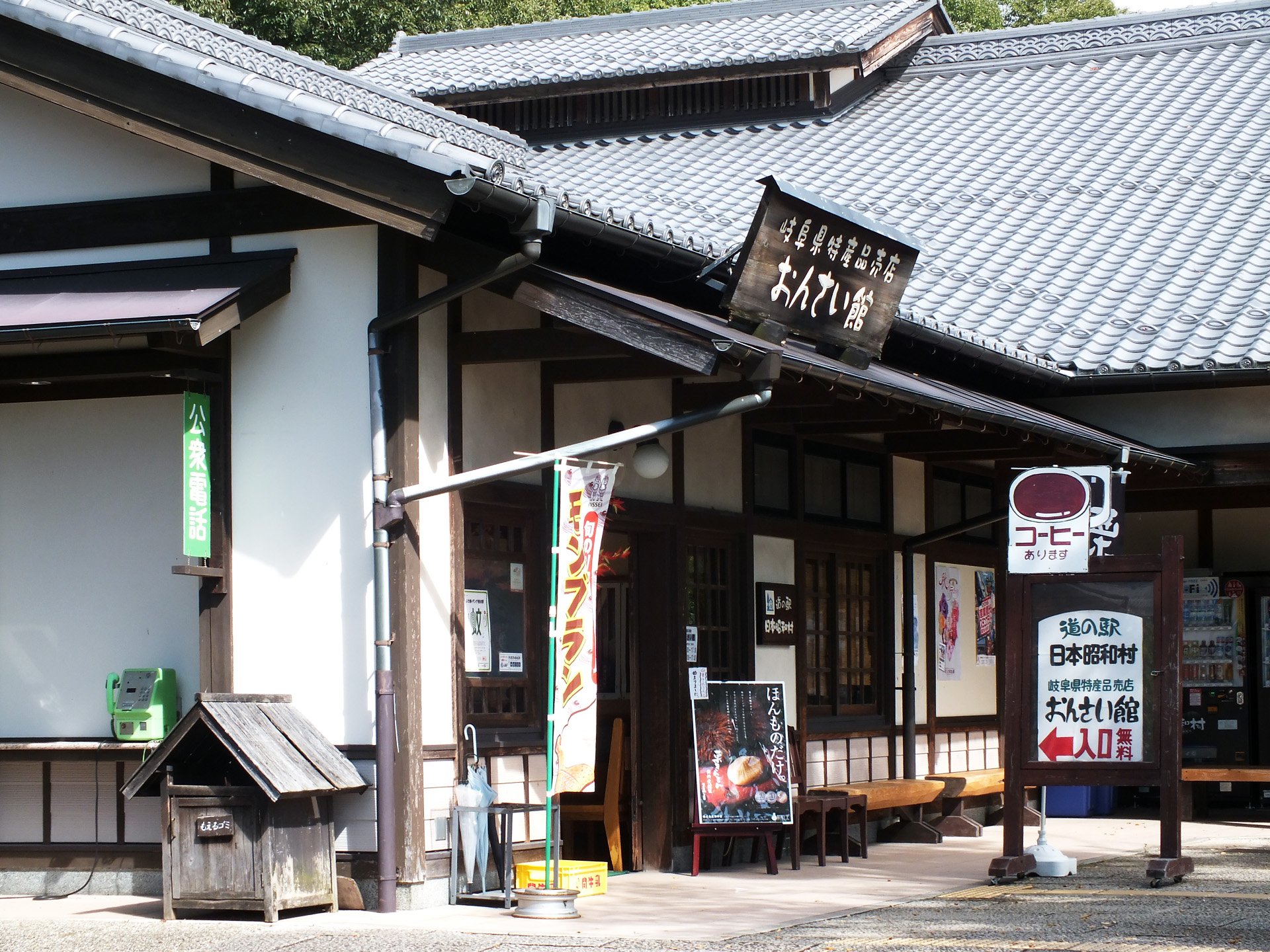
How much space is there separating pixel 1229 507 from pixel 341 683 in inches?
364

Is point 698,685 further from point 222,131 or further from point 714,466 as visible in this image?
point 222,131

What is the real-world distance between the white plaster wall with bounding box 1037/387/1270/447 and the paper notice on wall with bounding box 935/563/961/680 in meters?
1.71

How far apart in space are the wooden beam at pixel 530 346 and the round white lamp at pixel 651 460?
110 cm

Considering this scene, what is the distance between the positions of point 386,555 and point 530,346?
1.25 metres

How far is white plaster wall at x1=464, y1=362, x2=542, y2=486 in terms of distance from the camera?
898 cm

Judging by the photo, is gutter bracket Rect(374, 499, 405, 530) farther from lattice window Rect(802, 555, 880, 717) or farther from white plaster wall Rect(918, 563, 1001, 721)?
white plaster wall Rect(918, 563, 1001, 721)

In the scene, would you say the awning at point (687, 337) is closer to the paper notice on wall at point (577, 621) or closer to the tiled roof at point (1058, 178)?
the paper notice on wall at point (577, 621)

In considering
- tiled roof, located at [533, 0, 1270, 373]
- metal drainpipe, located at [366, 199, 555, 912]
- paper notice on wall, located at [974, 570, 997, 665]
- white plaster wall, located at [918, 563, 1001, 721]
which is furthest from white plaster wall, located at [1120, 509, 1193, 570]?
metal drainpipe, located at [366, 199, 555, 912]

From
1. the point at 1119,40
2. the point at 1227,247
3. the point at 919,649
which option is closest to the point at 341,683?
the point at 919,649

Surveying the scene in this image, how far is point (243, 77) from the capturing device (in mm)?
8234

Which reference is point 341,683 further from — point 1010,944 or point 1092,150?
point 1092,150

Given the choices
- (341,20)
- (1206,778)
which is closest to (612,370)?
(1206,778)

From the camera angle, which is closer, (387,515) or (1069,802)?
(387,515)

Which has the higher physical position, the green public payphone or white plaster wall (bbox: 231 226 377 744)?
white plaster wall (bbox: 231 226 377 744)
